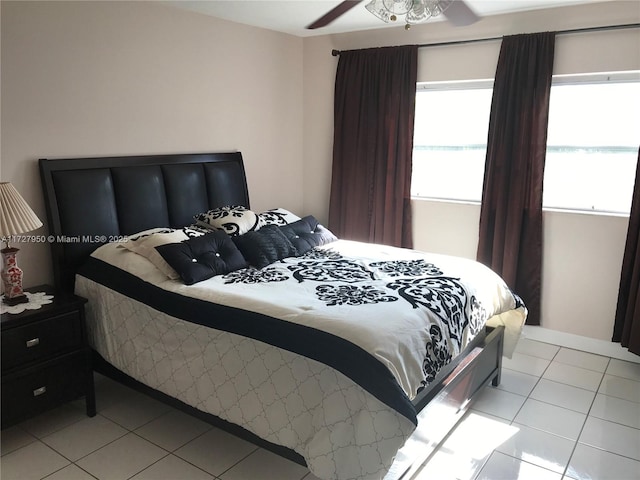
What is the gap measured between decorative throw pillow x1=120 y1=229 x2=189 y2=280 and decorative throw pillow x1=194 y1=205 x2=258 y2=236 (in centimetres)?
35

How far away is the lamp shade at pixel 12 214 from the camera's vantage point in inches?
97.9

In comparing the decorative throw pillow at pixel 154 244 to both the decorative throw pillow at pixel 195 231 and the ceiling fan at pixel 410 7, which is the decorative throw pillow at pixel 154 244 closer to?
the decorative throw pillow at pixel 195 231

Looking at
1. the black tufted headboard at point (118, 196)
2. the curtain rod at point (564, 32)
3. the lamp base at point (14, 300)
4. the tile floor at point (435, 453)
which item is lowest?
the tile floor at point (435, 453)

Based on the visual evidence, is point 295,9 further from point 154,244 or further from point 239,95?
point 154,244

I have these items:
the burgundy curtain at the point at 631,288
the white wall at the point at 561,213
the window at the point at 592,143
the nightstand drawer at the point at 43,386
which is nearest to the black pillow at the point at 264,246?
the nightstand drawer at the point at 43,386

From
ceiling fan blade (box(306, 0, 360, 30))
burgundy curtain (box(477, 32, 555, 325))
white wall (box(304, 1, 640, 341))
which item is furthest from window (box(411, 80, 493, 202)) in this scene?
ceiling fan blade (box(306, 0, 360, 30))

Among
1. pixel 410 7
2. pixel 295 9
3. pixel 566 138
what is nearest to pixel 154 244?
pixel 410 7

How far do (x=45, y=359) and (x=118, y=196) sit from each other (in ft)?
3.67

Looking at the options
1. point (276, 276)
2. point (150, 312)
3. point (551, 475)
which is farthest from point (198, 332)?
point (551, 475)

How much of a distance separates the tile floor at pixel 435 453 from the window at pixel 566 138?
140cm

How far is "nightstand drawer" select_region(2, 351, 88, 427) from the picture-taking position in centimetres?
250

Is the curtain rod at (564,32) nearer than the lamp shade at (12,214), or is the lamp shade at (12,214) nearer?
the lamp shade at (12,214)

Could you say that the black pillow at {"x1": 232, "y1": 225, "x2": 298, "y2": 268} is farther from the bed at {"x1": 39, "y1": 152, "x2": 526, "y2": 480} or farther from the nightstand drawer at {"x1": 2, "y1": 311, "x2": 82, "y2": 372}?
the nightstand drawer at {"x1": 2, "y1": 311, "x2": 82, "y2": 372}

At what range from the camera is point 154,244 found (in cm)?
295
